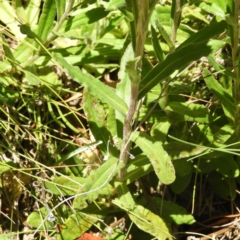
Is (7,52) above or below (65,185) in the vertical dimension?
above

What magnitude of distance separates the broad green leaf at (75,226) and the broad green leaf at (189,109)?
569 mm

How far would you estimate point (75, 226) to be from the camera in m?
2.17

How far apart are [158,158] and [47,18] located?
859 millimetres

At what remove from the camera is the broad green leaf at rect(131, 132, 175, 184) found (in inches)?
73.2

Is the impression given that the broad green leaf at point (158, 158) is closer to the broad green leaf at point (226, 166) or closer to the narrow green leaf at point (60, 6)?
the broad green leaf at point (226, 166)

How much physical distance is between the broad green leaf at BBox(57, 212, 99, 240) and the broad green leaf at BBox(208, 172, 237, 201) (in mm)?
607

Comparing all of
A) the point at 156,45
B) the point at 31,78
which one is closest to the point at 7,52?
the point at 31,78

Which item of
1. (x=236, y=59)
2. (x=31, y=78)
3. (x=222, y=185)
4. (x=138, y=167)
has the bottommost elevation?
(x=222, y=185)

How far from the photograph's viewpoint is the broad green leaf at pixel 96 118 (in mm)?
2158

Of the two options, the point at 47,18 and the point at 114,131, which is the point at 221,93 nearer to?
the point at 114,131

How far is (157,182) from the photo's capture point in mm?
2385

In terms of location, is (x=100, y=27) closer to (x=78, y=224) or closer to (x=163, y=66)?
(x=163, y=66)

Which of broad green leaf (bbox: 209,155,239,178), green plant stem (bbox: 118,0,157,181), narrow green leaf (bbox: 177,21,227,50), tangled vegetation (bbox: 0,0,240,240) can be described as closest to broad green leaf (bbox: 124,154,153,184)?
tangled vegetation (bbox: 0,0,240,240)

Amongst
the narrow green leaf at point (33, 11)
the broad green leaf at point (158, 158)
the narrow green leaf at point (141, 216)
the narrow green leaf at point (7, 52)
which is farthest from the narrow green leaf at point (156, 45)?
the narrow green leaf at point (33, 11)
